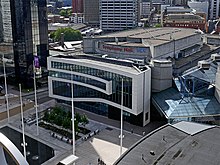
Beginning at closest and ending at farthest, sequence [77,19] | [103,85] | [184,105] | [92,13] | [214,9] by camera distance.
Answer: [184,105] → [103,85] → [92,13] → [77,19] → [214,9]

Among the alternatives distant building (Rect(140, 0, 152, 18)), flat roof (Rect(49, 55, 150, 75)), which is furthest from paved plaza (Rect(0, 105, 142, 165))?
distant building (Rect(140, 0, 152, 18))

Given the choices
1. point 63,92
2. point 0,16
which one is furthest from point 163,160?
point 0,16

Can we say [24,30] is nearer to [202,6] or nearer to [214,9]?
[214,9]

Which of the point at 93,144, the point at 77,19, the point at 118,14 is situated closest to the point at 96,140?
the point at 93,144

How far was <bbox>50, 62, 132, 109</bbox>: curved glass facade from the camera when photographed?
45.8 metres

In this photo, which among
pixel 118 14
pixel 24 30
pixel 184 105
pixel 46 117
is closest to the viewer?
pixel 184 105

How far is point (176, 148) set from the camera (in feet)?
84.5

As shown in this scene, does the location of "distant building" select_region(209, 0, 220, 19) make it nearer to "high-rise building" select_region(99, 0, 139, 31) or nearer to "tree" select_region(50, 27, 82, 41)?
"high-rise building" select_region(99, 0, 139, 31)

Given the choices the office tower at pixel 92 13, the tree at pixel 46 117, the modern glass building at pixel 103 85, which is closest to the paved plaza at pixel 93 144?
the tree at pixel 46 117

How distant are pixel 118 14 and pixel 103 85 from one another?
9385 centimetres

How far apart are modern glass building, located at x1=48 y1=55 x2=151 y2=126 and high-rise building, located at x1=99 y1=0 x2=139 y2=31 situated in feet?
279

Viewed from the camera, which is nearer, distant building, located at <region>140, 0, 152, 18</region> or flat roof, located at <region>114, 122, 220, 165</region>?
flat roof, located at <region>114, 122, 220, 165</region>

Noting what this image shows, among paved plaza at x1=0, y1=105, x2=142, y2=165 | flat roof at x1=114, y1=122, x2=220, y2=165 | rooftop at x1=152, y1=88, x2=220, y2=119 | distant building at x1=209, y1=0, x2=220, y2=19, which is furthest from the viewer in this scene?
distant building at x1=209, y1=0, x2=220, y2=19

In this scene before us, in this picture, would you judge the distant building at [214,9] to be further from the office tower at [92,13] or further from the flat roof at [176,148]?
the flat roof at [176,148]
